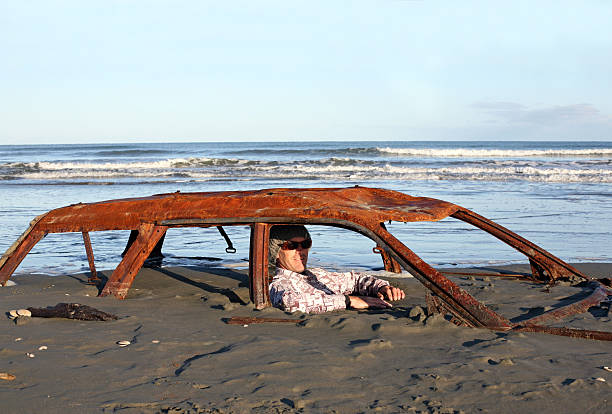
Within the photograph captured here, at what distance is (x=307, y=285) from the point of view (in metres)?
5.20

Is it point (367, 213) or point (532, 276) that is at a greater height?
point (367, 213)

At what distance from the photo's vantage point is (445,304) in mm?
4359

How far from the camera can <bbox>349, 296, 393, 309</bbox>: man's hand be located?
199 inches

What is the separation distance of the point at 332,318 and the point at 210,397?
5.21 feet

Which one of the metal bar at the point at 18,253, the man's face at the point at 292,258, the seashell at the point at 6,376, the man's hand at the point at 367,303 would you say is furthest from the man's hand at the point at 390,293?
the metal bar at the point at 18,253

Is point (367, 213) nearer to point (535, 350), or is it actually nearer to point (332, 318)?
point (332, 318)

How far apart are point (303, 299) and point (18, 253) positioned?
2.76m

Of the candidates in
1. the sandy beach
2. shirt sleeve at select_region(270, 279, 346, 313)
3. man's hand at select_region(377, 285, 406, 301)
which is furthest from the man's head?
man's hand at select_region(377, 285, 406, 301)

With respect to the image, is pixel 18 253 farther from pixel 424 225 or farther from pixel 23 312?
pixel 424 225

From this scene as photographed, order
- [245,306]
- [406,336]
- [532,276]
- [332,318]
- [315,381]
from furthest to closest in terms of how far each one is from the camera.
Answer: [532,276] < [245,306] < [332,318] < [406,336] < [315,381]

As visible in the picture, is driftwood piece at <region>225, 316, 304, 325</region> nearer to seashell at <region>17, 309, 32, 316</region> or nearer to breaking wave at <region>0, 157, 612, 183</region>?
seashell at <region>17, 309, 32, 316</region>

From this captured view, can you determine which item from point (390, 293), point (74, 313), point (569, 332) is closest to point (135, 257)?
point (74, 313)

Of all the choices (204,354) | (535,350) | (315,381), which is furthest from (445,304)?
(204,354)

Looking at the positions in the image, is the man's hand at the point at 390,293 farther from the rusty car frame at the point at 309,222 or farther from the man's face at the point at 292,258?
the man's face at the point at 292,258
